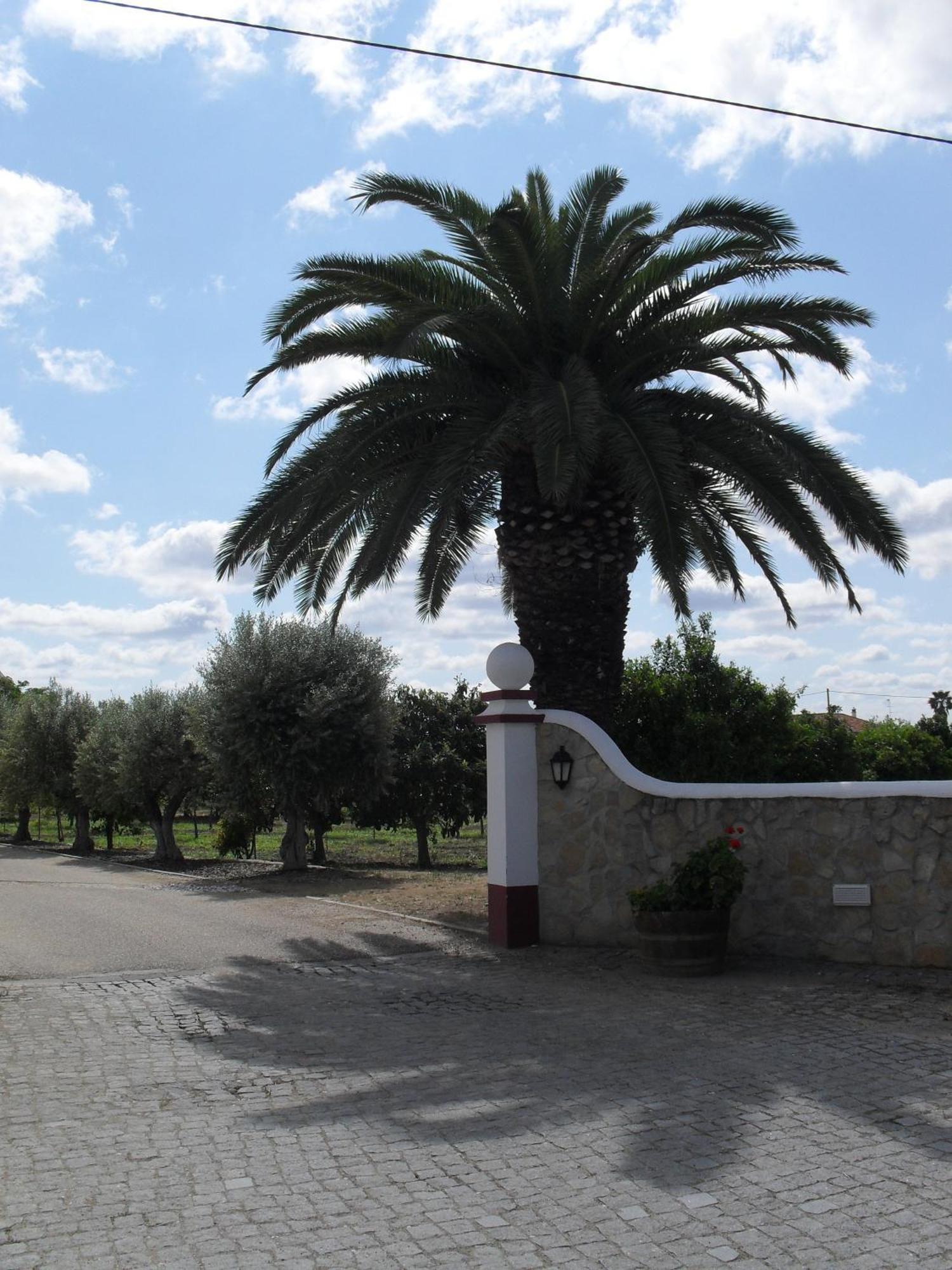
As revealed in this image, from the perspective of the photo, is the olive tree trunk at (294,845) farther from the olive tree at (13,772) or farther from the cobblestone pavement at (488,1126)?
the olive tree at (13,772)

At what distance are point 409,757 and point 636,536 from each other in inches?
495

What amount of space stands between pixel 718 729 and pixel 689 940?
5.57 meters

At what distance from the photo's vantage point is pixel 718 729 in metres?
14.4

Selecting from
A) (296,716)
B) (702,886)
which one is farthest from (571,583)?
(296,716)

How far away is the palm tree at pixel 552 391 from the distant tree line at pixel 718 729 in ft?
8.13

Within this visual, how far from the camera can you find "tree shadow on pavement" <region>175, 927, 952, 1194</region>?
5.33 m

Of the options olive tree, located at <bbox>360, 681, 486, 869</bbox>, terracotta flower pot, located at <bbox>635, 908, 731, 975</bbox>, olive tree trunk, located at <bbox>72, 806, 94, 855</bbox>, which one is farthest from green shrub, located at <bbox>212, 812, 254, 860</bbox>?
terracotta flower pot, located at <bbox>635, 908, 731, 975</bbox>

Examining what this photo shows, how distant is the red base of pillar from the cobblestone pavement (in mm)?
1702

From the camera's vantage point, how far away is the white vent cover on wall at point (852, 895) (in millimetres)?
9227

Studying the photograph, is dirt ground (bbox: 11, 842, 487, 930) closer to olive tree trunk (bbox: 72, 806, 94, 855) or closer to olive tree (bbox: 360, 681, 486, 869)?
olive tree (bbox: 360, 681, 486, 869)

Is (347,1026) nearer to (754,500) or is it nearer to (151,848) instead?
(754,500)

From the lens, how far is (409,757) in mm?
24125

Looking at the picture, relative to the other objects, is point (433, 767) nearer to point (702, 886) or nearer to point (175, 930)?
point (175, 930)

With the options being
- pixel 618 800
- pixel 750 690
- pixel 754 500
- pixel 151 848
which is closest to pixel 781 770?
pixel 750 690
